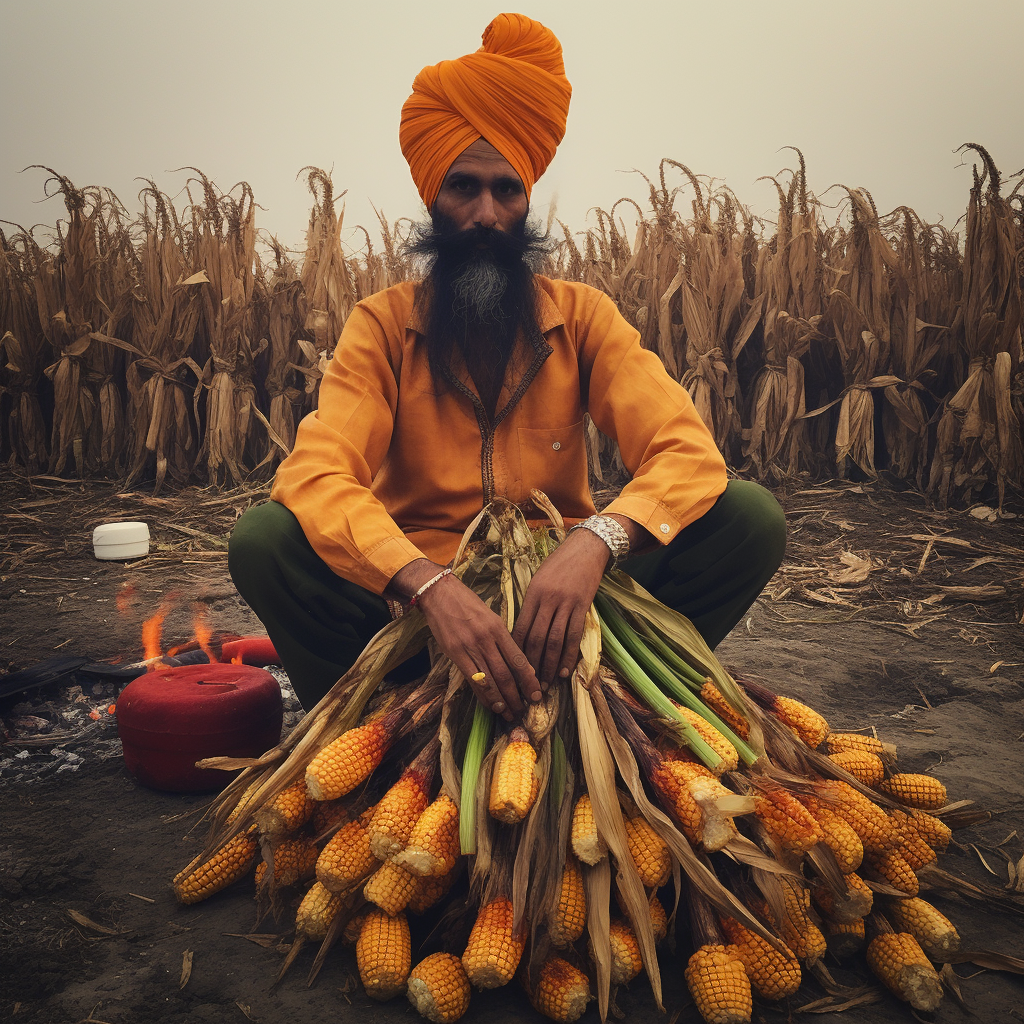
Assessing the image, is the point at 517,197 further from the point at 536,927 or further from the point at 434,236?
the point at 536,927

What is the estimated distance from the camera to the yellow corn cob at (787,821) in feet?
4.68

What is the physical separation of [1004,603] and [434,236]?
3.22 meters

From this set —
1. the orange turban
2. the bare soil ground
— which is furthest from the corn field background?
the orange turban

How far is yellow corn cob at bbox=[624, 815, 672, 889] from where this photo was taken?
1451mm

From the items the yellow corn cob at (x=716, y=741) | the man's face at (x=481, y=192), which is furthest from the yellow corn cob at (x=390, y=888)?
the man's face at (x=481, y=192)

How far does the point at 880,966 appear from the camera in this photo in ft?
4.83

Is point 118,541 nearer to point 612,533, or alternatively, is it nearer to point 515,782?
point 612,533

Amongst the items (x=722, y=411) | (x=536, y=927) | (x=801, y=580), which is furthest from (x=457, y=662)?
(x=722, y=411)

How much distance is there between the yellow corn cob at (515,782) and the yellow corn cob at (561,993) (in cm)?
27

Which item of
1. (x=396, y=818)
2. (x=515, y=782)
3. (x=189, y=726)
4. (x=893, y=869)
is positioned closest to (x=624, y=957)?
(x=515, y=782)

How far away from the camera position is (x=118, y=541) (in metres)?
4.73

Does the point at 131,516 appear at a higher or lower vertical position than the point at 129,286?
lower

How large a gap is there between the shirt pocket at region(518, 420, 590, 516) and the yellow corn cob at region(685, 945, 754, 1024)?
135cm

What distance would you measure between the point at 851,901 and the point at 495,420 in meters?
1.54
